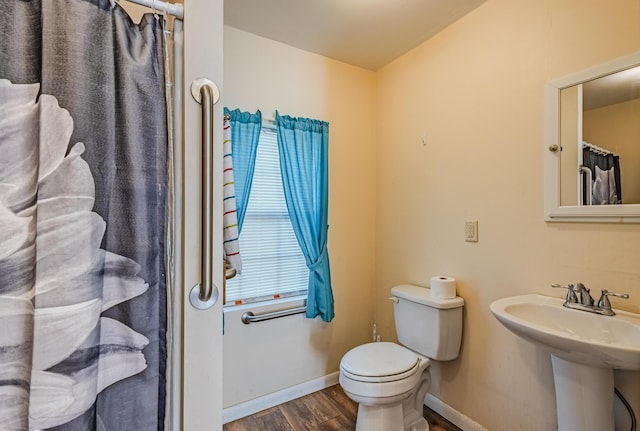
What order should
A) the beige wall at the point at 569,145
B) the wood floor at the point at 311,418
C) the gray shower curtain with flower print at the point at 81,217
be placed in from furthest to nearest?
the wood floor at the point at 311,418, the beige wall at the point at 569,145, the gray shower curtain with flower print at the point at 81,217

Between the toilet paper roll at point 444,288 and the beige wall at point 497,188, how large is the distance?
75mm

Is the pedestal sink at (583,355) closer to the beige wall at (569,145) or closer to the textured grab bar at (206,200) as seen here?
the beige wall at (569,145)

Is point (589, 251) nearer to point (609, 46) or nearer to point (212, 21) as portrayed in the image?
point (609, 46)

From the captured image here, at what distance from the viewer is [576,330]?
1.20m

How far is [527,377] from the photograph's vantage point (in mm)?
1440

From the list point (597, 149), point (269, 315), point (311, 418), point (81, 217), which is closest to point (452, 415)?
point (311, 418)

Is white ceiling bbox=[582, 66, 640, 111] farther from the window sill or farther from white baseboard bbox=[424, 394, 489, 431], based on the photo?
the window sill

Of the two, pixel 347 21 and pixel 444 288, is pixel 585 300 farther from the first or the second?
pixel 347 21

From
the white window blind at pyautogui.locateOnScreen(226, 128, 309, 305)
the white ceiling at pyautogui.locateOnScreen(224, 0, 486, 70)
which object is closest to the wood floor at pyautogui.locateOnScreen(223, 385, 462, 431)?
the white window blind at pyautogui.locateOnScreen(226, 128, 309, 305)

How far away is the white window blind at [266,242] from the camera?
1907 millimetres

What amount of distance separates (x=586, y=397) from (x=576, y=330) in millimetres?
236

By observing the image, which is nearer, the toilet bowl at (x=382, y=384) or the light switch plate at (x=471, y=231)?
the toilet bowl at (x=382, y=384)

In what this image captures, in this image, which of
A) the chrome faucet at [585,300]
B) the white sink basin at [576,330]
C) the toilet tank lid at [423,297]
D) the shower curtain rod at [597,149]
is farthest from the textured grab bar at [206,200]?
the shower curtain rod at [597,149]

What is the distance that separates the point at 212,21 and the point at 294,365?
1976mm
